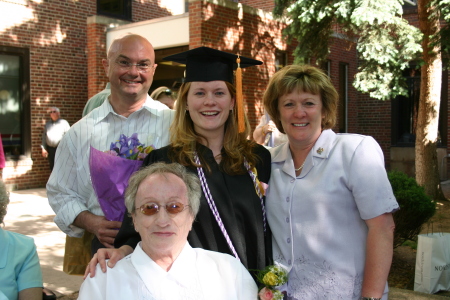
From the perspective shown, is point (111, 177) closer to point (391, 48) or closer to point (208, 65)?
point (208, 65)

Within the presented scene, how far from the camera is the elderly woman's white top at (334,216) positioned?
6.93ft

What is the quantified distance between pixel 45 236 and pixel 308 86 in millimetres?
5657

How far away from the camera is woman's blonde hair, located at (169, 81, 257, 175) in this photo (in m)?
2.27

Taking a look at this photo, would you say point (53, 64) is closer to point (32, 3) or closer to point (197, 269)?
point (32, 3)

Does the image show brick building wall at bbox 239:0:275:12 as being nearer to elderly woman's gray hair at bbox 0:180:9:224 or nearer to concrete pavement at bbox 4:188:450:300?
concrete pavement at bbox 4:188:450:300

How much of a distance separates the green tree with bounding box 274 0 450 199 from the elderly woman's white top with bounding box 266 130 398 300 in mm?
6307

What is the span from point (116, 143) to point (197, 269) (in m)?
0.87

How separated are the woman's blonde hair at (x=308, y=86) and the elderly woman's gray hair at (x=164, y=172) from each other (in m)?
0.60

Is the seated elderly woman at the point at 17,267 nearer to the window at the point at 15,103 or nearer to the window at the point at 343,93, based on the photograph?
the window at the point at 15,103

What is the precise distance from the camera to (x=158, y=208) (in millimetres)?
2033

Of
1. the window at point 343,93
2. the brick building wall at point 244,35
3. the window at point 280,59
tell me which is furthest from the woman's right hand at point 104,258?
the window at point 343,93

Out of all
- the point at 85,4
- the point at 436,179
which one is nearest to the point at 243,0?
the point at 85,4

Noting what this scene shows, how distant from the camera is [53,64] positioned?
A: 12.0m

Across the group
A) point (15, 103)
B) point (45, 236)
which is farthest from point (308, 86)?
point (15, 103)
